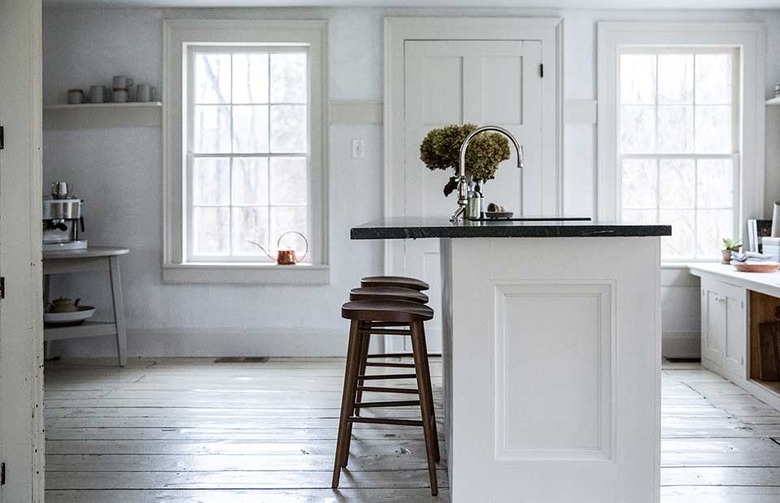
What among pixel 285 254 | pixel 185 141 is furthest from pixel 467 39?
pixel 185 141

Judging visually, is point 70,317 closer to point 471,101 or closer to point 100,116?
point 100,116

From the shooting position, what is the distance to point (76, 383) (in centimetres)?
521

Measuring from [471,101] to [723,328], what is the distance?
2.30 meters

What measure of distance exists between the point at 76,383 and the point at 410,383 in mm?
2102

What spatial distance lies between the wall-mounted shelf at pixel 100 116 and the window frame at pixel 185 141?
0.13m

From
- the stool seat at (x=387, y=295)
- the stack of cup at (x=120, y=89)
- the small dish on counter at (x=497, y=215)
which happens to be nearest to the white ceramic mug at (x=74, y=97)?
the stack of cup at (x=120, y=89)

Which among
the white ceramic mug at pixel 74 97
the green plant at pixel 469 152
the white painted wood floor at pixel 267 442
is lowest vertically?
the white painted wood floor at pixel 267 442

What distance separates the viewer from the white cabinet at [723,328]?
16.4 ft

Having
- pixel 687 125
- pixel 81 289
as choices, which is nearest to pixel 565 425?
pixel 687 125

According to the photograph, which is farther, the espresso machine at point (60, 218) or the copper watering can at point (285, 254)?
the copper watering can at point (285, 254)

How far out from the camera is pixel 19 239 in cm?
274

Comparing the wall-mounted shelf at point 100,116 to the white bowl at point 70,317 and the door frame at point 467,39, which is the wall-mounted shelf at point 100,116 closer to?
the white bowl at point 70,317

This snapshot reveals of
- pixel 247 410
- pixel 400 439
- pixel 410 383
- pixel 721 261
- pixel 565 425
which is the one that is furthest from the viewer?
pixel 721 261

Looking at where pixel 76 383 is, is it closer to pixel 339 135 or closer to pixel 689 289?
pixel 339 135
